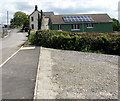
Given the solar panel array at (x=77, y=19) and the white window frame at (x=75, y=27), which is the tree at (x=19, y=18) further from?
the white window frame at (x=75, y=27)

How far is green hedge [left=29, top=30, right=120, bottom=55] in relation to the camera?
49.4 feet

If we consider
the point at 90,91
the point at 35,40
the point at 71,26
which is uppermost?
the point at 71,26

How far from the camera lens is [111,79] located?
7.30 metres

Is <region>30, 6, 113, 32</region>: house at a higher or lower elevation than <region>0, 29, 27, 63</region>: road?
higher

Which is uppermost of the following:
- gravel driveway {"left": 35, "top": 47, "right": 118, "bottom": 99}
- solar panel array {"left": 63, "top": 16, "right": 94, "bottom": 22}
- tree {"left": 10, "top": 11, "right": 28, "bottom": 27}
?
tree {"left": 10, "top": 11, "right": 28, "bottom": 27}

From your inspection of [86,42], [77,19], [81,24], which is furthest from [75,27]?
[86,42]

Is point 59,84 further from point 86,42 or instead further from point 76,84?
point 86,42

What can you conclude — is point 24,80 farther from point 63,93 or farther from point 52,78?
point 63,93

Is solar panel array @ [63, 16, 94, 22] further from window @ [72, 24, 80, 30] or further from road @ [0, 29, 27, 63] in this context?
road @ [0, 29, 27, 63]

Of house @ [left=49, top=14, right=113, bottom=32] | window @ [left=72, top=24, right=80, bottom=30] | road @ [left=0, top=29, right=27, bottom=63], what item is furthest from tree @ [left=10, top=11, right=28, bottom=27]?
road @ [left=0, top=29, right=27, bottom=63]

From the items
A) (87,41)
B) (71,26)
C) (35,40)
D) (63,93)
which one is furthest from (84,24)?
(63,93)

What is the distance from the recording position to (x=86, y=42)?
16141 mm

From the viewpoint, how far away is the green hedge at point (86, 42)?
1506 cm

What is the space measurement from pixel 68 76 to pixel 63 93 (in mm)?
2019
